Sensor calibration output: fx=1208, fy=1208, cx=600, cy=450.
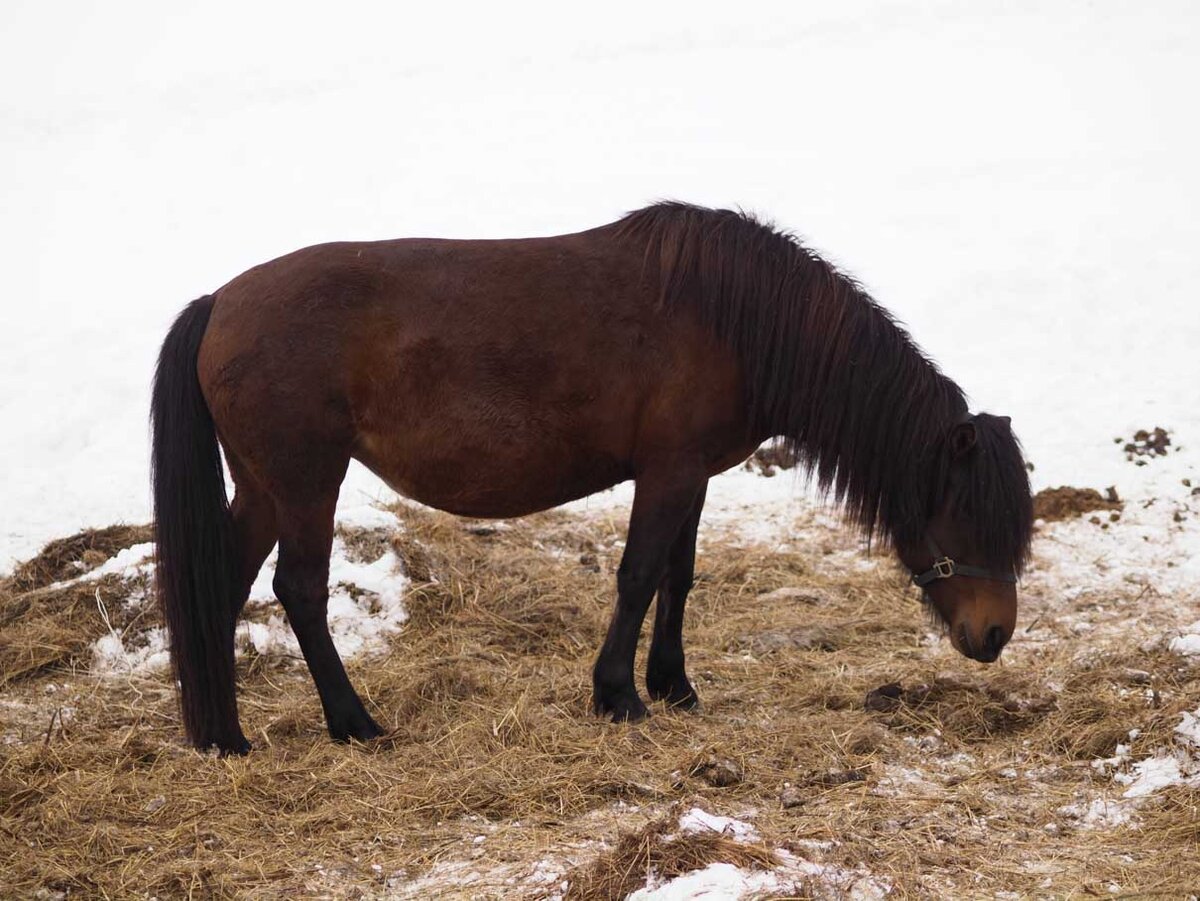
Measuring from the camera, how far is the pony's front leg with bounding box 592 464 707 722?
15.7 feet

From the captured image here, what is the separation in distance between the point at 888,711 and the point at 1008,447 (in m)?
1.15

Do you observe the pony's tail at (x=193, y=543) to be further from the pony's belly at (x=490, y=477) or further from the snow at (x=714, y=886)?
the snow at (x=714, y=886)

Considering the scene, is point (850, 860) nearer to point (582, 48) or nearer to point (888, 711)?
point (888, 711)

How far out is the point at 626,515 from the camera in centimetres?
777

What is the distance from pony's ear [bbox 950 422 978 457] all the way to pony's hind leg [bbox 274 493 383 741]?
2394 mm

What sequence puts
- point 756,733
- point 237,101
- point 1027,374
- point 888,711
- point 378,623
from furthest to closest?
1. point 237,101
2. point 1027,374
3. point 378,623
4. point 888,711
5. point 756,733

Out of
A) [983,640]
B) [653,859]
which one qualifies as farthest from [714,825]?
[983,640]

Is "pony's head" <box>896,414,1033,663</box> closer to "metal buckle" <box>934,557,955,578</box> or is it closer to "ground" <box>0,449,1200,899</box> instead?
"metal buckle" <box>934,557,955,578</box>

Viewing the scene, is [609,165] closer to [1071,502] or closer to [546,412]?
[1071,502]

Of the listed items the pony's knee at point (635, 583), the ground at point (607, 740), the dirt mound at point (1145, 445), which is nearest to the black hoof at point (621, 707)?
the ground at point (607, 740)

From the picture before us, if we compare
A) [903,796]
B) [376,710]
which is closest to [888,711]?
[903,796]

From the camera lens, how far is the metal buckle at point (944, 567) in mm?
4719

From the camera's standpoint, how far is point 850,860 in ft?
10.9

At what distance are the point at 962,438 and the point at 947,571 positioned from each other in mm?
532
